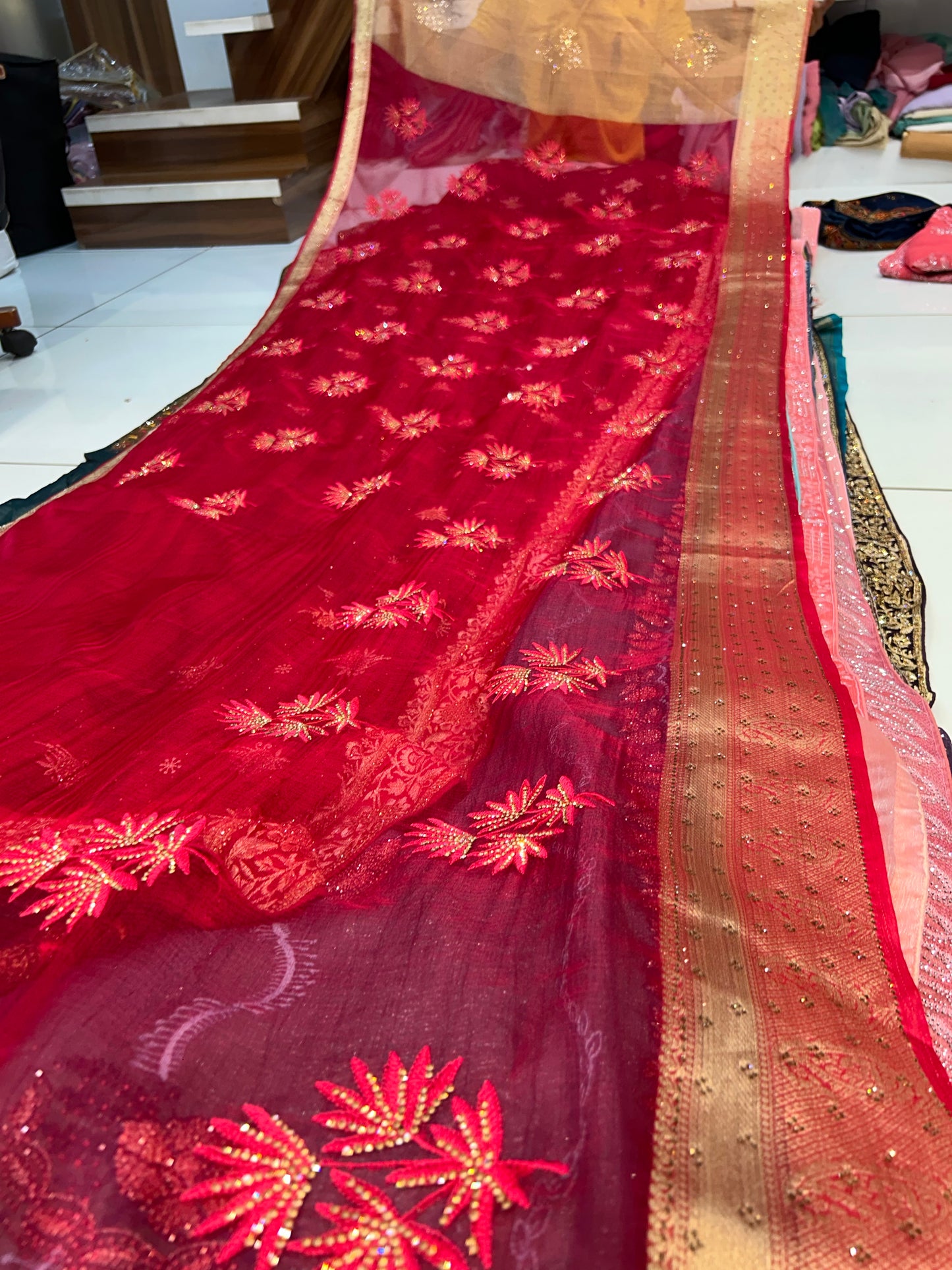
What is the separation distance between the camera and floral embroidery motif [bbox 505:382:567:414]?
170 centimetres

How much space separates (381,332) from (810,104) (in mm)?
2595

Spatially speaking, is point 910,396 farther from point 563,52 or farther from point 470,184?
point 563,52

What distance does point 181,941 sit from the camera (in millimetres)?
677

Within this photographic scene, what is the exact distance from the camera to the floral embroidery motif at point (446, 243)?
8.05ft

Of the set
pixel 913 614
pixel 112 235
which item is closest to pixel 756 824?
pixel 913 614

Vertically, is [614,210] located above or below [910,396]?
above

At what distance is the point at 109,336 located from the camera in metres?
2.67

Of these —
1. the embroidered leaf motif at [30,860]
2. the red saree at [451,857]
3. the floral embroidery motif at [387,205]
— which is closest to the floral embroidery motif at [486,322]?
the red saree at [451,857]

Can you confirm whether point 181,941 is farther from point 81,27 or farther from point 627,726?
point 81,27

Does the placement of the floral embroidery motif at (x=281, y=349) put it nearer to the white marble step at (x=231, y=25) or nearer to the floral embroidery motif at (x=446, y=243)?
the floral embroidery motif at (x=446, y=243)

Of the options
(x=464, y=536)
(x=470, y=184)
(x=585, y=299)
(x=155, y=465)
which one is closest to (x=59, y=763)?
(x=464, y=536)

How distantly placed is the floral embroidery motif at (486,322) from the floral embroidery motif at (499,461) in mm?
555

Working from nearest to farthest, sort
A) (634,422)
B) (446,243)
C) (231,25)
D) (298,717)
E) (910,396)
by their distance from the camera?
(298,717)
(634,422)
(910,396)
(446,243)
(231,25)

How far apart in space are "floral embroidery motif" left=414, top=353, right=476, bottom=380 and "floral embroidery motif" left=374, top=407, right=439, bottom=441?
6.6 inches
